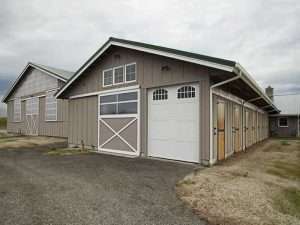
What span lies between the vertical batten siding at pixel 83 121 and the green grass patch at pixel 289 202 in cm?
753

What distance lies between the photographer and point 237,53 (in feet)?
56.8

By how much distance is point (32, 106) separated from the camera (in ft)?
58.0

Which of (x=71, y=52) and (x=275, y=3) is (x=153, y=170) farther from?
(x=71, y=52)

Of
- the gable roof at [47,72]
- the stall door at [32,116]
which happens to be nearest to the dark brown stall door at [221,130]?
the gable roof at [47,72]

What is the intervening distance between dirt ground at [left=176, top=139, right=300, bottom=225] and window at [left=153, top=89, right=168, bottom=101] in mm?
2840

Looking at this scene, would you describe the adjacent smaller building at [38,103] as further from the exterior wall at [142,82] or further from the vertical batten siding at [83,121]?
the exterior wall at [142,82]

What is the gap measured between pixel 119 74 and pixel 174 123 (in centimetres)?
331

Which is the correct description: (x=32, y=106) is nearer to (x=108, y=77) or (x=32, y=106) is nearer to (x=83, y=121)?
(x=83, y=121)

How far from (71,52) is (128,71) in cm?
1195

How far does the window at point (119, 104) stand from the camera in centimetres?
810

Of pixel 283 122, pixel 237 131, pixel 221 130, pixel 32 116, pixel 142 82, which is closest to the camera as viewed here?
pixel 221 130

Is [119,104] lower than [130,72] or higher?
lower

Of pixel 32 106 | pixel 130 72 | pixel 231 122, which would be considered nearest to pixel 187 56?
pixel 130 72

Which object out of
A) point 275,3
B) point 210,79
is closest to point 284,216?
point 210,79
